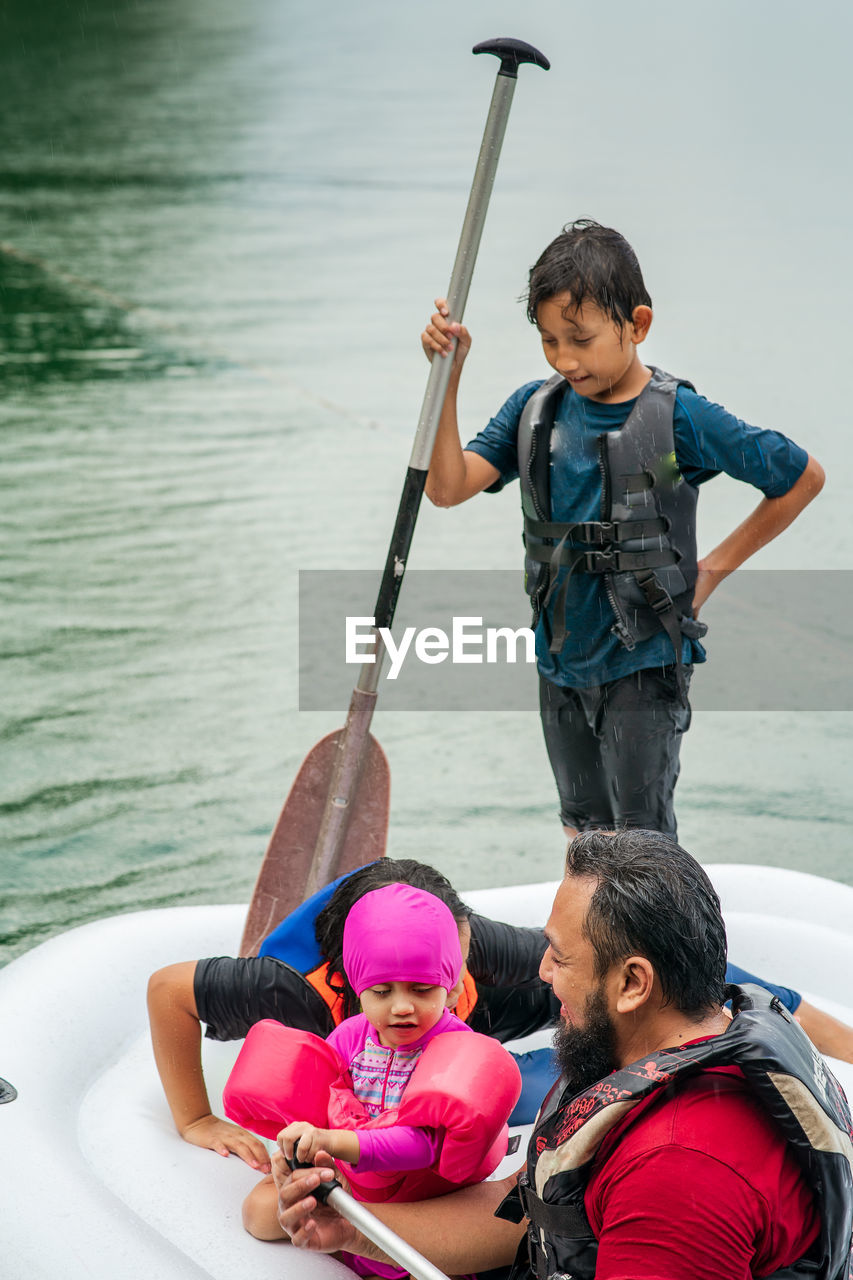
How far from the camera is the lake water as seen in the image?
12.3 ft

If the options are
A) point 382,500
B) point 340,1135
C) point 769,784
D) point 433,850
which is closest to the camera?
point 340,1135

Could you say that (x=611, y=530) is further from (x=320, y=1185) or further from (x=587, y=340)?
(x=320, y=1185)

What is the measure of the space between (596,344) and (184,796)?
7.17 ft

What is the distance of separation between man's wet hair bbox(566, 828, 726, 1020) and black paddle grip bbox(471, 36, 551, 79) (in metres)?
1.26

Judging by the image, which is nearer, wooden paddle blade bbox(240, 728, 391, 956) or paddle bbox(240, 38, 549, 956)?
paddle bbox(240, 38, 549, 956)

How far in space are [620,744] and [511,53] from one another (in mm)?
1061

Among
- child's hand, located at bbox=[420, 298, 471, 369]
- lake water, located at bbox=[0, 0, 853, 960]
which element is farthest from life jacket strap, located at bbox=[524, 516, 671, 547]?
lake water, located at bbox=[0, 0, 853, 960]

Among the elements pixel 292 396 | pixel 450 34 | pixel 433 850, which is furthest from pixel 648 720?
pixel 450 34

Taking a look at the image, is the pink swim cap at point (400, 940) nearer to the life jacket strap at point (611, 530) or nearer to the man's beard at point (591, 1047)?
the man's beard at point (591, 1047)

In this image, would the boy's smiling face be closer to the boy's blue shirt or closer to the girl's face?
the boy's blue shirt

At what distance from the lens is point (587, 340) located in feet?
6.47

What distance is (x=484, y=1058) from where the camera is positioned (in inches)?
60.4

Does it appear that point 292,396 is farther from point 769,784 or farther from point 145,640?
point 769,784

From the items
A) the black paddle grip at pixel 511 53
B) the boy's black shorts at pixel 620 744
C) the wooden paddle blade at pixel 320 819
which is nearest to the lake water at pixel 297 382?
the wooden paddle blade at pixel 320 819
